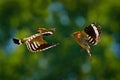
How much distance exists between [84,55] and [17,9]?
0.38m

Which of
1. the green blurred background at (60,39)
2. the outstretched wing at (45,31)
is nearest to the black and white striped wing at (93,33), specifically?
the green blurred background at (60,39)

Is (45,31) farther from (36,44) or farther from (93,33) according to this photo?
(93,33)

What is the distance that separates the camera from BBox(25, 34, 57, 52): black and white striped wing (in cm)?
155

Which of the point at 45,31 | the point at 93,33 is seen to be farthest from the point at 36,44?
the point at 93,33

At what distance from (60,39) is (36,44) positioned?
12cm

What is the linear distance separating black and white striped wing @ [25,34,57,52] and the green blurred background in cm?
2

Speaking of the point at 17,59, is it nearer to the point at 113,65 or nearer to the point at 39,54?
the point at 39,54

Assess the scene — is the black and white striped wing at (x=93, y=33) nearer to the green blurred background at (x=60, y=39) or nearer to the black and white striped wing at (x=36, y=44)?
the green blurred background at (x=60, y=39)

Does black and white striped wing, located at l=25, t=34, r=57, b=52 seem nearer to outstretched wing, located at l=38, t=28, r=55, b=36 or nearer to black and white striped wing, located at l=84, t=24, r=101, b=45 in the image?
outstretched wing, located at l=38, t=28, r=55, b=36

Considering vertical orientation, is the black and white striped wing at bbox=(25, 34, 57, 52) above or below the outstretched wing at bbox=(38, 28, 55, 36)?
below

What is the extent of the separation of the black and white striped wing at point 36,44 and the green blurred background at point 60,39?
0.8 inches

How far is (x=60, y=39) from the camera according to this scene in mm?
1595

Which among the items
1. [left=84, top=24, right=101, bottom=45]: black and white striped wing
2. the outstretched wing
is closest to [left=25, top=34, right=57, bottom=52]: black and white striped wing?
the outstretched wing

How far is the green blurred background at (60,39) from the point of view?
1.57 m
